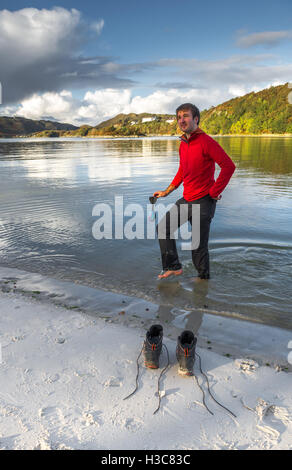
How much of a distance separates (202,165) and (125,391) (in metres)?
3.25

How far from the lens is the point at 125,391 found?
2.71 metres

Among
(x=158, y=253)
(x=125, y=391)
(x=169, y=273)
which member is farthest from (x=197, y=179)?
(x=125, y=391)

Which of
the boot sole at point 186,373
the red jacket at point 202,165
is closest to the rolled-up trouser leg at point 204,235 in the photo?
the red jacket at point 202,165

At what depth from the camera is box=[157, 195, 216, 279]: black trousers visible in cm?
480

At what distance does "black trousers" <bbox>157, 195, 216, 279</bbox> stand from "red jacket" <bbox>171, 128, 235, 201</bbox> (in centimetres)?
17

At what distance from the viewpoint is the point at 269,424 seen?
2359mm

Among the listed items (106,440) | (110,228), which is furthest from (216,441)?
(110,228)

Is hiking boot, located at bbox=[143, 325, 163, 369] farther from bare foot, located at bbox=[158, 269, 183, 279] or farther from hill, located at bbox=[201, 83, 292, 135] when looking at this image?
hill, located at bbox=[201, 83, 292, 135]

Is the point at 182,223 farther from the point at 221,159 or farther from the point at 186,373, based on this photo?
the point at 186,373

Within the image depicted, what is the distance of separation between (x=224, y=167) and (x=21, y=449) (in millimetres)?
3903

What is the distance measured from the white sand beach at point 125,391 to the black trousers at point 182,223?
144 centimetres

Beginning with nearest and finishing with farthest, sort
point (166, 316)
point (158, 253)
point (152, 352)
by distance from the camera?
point (152, 352) → point (166, 316) → point (158, 253)

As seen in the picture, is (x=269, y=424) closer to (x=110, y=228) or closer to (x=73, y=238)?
(x=73, y=238)

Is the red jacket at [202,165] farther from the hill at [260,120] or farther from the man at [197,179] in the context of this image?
the hill at [260,120]
